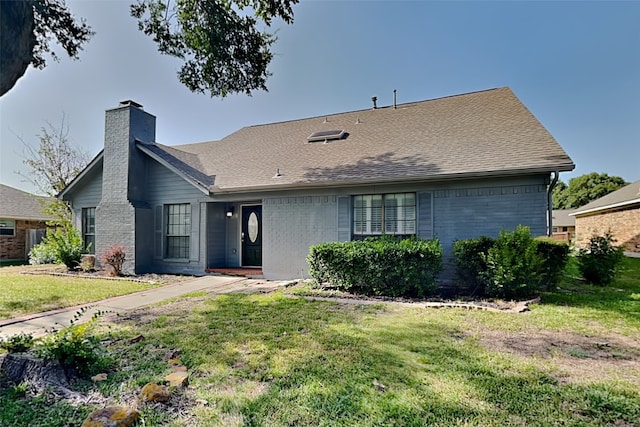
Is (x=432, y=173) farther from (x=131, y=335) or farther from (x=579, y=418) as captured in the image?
(x=131, y=335)

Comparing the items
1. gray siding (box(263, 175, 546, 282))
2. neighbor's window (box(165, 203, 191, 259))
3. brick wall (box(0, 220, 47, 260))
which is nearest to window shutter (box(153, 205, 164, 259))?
neighbor's window (box(165, 203, 191, 259))

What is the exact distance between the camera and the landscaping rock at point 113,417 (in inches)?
90.9

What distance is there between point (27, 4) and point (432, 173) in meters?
7.46

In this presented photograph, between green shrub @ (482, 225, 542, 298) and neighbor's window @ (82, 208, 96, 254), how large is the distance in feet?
44.2

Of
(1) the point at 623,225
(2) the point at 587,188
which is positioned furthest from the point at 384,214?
(2) the point at 587,188

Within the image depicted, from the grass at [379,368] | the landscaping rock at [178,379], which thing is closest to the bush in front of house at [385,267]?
the grass at [379,368]

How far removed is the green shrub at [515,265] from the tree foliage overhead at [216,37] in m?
6.76

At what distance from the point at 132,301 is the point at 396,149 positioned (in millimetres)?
7908

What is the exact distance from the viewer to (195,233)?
11.0 m

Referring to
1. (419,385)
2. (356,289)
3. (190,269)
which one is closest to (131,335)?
(419,385)

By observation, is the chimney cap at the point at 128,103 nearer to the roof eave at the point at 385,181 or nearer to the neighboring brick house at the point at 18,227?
the roof eave at the point at 385,181

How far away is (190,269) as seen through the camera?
432 inches

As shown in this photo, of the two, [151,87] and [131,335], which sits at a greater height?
[151,87]

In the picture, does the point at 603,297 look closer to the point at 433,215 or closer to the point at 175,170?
the point at 433,215
